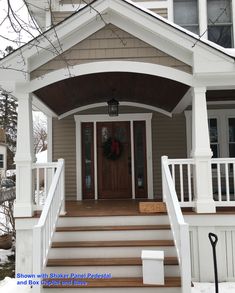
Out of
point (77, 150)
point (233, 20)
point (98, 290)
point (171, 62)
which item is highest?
point (233, 20)

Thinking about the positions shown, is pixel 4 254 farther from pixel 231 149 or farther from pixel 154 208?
pixel 231 149

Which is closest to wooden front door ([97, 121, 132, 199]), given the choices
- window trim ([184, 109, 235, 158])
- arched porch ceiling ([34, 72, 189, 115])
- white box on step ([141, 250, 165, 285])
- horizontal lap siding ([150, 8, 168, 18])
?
arched porch ceiling ([34, 72, 189, 115])

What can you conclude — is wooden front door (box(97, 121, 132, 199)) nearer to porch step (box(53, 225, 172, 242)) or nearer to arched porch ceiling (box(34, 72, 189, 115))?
arched porch ceiling (box(34, 72, 189, 115))

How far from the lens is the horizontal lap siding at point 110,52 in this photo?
559 cm

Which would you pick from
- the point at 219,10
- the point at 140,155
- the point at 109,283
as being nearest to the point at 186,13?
the point at 219,10

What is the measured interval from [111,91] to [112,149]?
1603 millimetres

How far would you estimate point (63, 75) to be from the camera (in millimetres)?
5582

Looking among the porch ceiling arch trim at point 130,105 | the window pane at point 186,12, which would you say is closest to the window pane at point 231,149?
the porch ceiling arch trim at point 130,105

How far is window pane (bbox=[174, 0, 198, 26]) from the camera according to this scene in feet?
25.9

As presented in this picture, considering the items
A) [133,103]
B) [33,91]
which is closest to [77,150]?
[133,103]

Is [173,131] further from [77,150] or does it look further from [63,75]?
[63,75]

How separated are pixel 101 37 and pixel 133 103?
2909 mm

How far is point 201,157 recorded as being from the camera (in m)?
5.43

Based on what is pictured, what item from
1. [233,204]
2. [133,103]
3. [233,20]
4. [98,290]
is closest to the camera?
[98,290]
